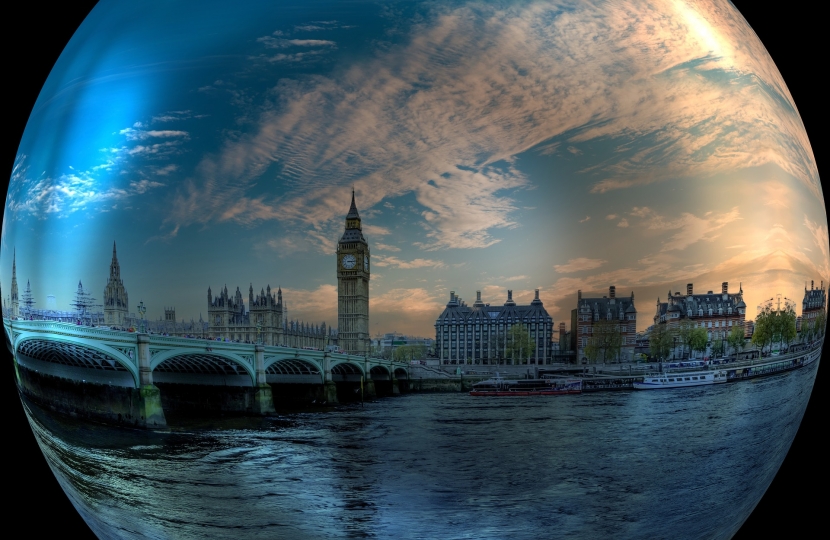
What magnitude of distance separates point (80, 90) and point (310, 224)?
395 cm

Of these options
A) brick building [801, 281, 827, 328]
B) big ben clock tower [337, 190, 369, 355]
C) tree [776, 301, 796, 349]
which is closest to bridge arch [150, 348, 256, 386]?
big ben clock tower [337, 190, 369, 355]

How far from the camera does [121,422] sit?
10.8 metres

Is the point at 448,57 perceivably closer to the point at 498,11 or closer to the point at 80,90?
the point at 498,11

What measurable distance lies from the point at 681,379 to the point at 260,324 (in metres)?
4.60

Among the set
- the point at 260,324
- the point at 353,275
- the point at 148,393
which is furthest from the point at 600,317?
the point at 148,393

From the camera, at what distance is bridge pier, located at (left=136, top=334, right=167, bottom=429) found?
34.0ft

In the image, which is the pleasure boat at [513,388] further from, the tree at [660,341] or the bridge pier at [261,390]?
the bridge pier at [261,390]

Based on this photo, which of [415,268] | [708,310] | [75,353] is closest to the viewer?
[415,268]

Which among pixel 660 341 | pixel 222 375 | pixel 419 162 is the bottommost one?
pixel 222 375

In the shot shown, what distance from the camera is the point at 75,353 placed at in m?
11.2

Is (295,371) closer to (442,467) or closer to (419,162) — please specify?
(442,467)

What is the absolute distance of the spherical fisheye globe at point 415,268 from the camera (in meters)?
9.53

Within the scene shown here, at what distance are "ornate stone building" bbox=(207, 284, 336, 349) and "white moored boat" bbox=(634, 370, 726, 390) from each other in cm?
341

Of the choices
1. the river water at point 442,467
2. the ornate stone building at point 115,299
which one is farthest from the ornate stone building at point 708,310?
the ornate stone building at point 115,299
